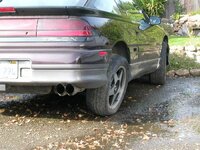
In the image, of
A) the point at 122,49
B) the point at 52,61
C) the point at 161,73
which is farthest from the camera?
the point at 161,73

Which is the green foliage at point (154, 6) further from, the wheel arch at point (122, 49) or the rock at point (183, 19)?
the wheel arch at point (122, 49)

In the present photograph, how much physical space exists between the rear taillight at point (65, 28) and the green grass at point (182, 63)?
15.2 feet

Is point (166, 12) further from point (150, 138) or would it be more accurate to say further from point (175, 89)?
point (150, 138)

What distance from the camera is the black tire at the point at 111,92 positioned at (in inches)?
199

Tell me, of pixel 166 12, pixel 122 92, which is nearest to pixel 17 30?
pixel 122 92

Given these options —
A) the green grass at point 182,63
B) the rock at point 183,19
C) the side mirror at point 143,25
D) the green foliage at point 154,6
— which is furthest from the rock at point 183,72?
the green foliage at point 154,6

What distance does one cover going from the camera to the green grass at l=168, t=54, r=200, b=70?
895 centimetres

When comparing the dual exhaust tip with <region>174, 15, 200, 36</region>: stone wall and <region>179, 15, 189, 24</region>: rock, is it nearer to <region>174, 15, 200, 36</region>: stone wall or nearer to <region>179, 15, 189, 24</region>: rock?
<region>174, 15, 200, 36</region>: stone wall

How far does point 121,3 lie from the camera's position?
19.5 ft

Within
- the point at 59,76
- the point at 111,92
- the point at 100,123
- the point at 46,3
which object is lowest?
the point at 100,123

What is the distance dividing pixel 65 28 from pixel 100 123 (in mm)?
1190

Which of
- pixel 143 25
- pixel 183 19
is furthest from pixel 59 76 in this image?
pixel 183 19

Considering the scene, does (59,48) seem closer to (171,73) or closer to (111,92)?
(111,92)

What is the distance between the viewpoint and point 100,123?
502cm
